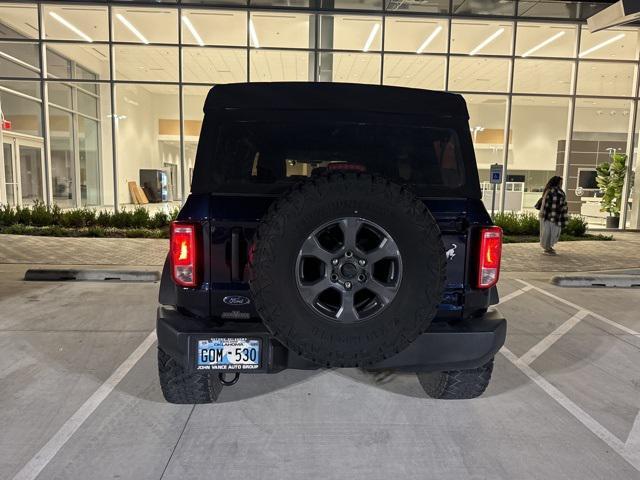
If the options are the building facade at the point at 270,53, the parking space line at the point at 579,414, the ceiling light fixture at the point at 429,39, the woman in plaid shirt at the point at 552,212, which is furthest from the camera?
the ceiling light fixture at the point at 429,39

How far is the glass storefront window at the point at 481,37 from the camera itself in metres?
16.3

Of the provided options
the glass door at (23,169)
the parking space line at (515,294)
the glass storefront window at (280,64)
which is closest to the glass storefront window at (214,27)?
the glass storefront window at (280,64)

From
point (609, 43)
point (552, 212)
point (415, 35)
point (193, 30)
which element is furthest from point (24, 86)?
point (609, 43)

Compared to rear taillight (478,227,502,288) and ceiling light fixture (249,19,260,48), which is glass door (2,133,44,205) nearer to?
ceiling light fixture (249,19,260,48)

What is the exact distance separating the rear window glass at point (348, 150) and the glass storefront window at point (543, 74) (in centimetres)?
1586

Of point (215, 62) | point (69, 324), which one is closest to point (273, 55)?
point (215, 62)

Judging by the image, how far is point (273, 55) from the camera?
16812 mm

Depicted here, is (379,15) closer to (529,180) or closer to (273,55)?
(273,55)

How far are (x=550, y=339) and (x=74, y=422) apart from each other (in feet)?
14.5

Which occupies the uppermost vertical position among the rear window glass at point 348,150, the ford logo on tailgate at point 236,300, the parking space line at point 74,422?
the rear window glass at point 348,150

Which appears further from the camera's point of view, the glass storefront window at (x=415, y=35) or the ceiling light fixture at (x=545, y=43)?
the ceiling light fixture at (x=545, y=43)

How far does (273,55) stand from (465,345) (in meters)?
15.8

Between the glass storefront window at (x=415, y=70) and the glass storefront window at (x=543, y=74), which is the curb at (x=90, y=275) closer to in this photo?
the glass storefront window at (x=415, y=70)

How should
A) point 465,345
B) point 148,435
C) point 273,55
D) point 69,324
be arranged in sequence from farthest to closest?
1. point 273,55
2. point 69,324
3. point 148,435
4. point 465,345
